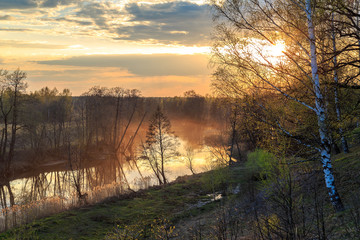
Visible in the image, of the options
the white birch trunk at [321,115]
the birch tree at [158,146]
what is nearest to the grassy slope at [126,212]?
the birch tree at [158,146]

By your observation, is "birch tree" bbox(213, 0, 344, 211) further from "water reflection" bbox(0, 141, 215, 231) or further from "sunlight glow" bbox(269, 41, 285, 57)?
"water reflection" bbox(0, 141, 215, 231)

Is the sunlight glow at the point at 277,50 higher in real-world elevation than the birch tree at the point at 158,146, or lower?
higher

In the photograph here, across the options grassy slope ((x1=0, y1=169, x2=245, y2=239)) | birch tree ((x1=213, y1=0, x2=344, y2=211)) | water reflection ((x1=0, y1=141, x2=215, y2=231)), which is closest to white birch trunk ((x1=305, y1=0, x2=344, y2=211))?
birch tree ((x1=213, y1=0, x2=344, y2=211))

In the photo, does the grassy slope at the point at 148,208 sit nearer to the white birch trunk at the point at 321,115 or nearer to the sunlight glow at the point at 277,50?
→ the white birch trunk at the point at 321,115

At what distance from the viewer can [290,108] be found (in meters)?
10.3

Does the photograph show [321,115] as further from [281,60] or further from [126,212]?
[126,212]

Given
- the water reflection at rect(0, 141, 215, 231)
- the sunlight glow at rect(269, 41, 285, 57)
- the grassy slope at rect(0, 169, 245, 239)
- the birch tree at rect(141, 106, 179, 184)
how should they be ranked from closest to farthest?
1. the sunlight glow at rect(269, 41, 285, 57)
2. the grassy slope at rect(0, 169, 245, 239)
3. the water reflection at rect(0, 141, 215, 231)
4. the birch tree at rect(141, 106, 179, 184)

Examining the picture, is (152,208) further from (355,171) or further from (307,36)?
(307,36)

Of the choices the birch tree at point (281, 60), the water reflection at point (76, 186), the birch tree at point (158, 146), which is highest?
the birch tree at point (281, 60)

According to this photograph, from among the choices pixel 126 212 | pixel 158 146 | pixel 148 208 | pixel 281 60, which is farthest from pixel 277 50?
pixel 158 146

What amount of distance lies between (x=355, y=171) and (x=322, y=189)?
1.51 m

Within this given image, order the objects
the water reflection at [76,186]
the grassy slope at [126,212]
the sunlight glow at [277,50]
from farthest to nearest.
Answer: the water reflection at [76,186] < the grassy slope at [126,212] < the sunlight glow at [277,50]

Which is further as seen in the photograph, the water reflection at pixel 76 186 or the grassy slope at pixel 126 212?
the water reflection at pixel 76 186

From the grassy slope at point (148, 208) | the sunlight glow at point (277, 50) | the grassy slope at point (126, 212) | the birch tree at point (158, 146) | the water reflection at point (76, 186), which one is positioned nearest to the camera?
the sunlight glow at point (277, 50)
